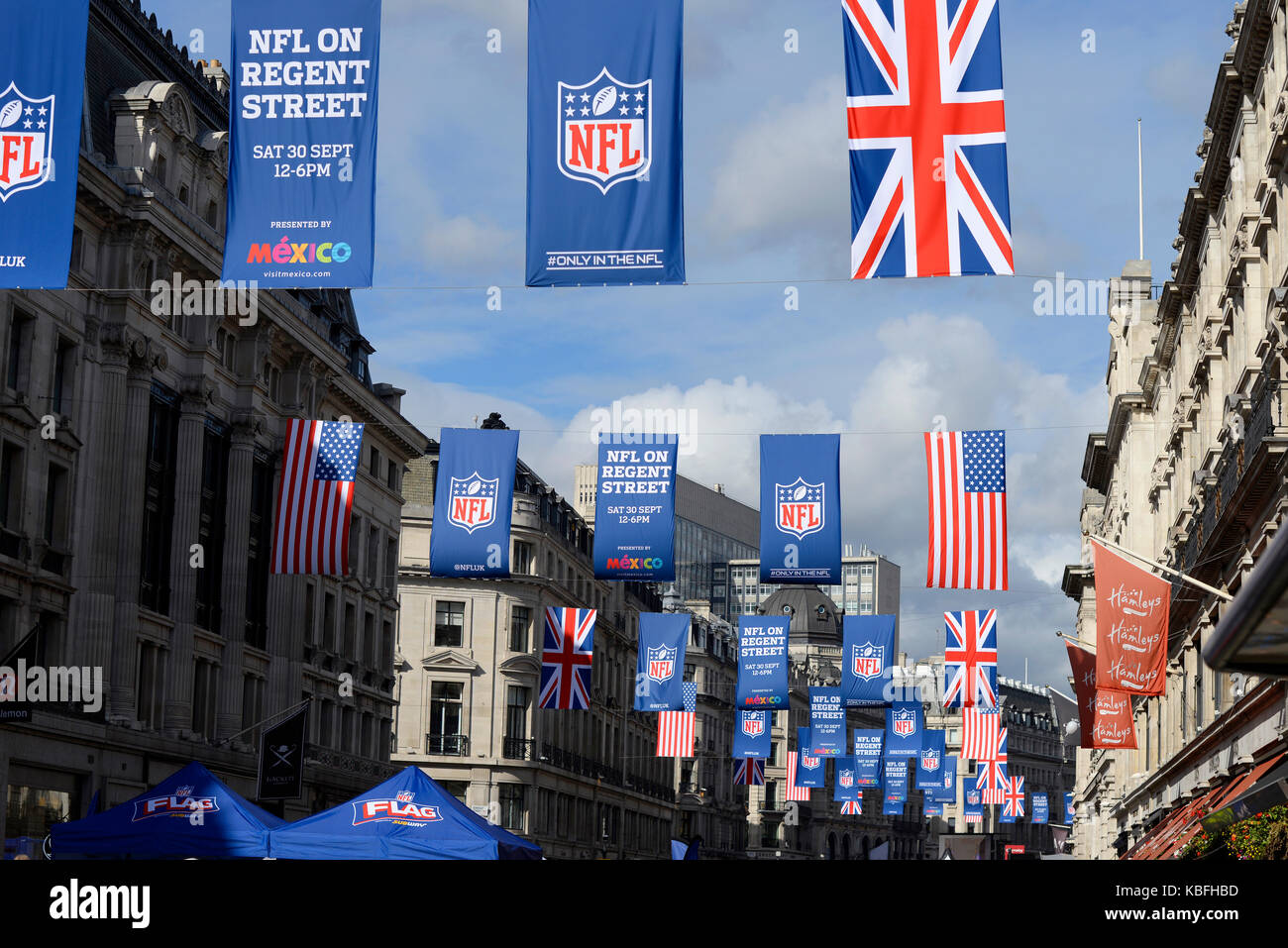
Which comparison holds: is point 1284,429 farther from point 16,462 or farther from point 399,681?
point 399,681

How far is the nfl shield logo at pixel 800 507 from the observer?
33.6 m

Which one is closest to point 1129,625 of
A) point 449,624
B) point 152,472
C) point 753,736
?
point 152,472

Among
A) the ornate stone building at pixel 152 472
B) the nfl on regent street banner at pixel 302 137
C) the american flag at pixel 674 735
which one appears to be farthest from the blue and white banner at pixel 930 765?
the nfl on regent street banner at pixel 302 137

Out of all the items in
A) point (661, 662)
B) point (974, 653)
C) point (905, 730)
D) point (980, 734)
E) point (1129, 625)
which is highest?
point (974, 653)

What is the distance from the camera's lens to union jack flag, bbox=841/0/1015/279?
767 inches

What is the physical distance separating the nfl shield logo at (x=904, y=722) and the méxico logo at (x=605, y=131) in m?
56.8

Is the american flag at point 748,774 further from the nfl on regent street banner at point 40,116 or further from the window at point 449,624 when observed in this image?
the nfl on regent street banner at point 40,116

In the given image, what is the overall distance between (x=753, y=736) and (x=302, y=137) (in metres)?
45.1

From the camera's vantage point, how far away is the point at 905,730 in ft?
244

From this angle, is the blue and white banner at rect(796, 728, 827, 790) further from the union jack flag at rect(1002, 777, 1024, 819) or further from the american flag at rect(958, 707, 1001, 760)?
the american flag at rect(958, 707, 1001, 760)

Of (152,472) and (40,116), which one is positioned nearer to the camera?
(40,116)

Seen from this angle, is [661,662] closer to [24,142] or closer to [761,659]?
[761,659]
